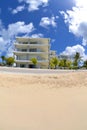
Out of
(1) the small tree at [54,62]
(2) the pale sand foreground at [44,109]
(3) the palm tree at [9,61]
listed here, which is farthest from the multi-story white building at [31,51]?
(2) the pale sand foreground at [44,109]

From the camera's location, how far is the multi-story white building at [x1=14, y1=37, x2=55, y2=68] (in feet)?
282

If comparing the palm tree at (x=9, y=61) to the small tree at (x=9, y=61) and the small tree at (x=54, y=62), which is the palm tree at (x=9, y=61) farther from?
the small tree at (x=54, y=62)

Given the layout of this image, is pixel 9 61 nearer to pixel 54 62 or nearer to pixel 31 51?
pixel 31 51

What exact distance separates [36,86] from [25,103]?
8.30 metres

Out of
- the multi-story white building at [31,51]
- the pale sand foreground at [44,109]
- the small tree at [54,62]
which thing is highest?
the multi-story white building at [31,51]

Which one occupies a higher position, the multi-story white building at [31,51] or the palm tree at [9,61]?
the multi-story white building at [31,51]


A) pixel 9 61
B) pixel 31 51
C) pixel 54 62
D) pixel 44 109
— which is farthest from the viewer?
pixel 31 51

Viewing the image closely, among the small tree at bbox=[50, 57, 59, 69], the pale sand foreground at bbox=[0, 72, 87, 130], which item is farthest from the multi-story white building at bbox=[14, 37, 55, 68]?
the pale sand foreground at bbox=[0, 72, 87, 130]

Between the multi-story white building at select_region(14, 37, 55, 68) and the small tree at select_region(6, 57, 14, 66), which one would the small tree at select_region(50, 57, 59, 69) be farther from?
the small tree at select_region(6, 57, 14, 66)

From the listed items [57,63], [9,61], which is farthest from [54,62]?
[9,61]

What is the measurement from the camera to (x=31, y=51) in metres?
89.5

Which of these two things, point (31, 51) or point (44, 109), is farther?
point (31, 51)

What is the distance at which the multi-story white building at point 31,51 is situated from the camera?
86.0 m

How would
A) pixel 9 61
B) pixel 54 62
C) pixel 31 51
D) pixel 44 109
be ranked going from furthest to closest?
pixel 31 51 → pixel 54 62 → pixel 9 61 → pixel 44 109
